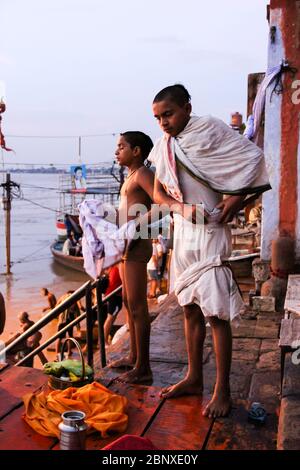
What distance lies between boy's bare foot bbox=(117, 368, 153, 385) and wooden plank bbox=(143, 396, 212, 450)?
0.45 m

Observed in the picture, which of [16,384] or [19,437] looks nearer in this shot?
[19,437]

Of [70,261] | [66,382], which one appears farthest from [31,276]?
[66,382]

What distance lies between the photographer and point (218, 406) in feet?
10.7

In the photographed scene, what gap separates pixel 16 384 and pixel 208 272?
67.4 inches

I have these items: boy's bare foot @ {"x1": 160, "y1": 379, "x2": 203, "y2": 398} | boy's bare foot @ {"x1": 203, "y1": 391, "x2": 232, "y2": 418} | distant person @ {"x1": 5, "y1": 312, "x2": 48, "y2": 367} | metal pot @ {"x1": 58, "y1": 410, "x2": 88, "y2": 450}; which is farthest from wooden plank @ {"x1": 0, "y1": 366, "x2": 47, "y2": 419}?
distant person @ {"x1": 5, "y1": 312, "x2": 48, "y2": 367}

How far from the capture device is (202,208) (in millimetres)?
3236

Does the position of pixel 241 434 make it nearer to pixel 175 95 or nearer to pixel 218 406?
pixel 218 406

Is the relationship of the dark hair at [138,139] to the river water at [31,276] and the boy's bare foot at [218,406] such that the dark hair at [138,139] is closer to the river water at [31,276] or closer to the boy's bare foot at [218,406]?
the boy's bare foot at [218,406]

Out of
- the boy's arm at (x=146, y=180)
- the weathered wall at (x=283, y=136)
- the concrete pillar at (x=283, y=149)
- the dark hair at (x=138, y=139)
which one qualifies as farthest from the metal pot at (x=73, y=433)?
the weathered wall at (x=283, y=136)

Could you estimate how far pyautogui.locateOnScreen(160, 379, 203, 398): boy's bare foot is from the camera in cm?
351

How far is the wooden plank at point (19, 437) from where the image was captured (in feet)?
9.59

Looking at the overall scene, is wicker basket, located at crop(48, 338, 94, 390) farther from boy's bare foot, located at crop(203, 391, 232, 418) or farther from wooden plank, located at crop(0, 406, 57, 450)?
boy's bare foot, located at crop(203, 391, 232, 418)

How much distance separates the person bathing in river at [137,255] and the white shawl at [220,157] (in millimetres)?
683
